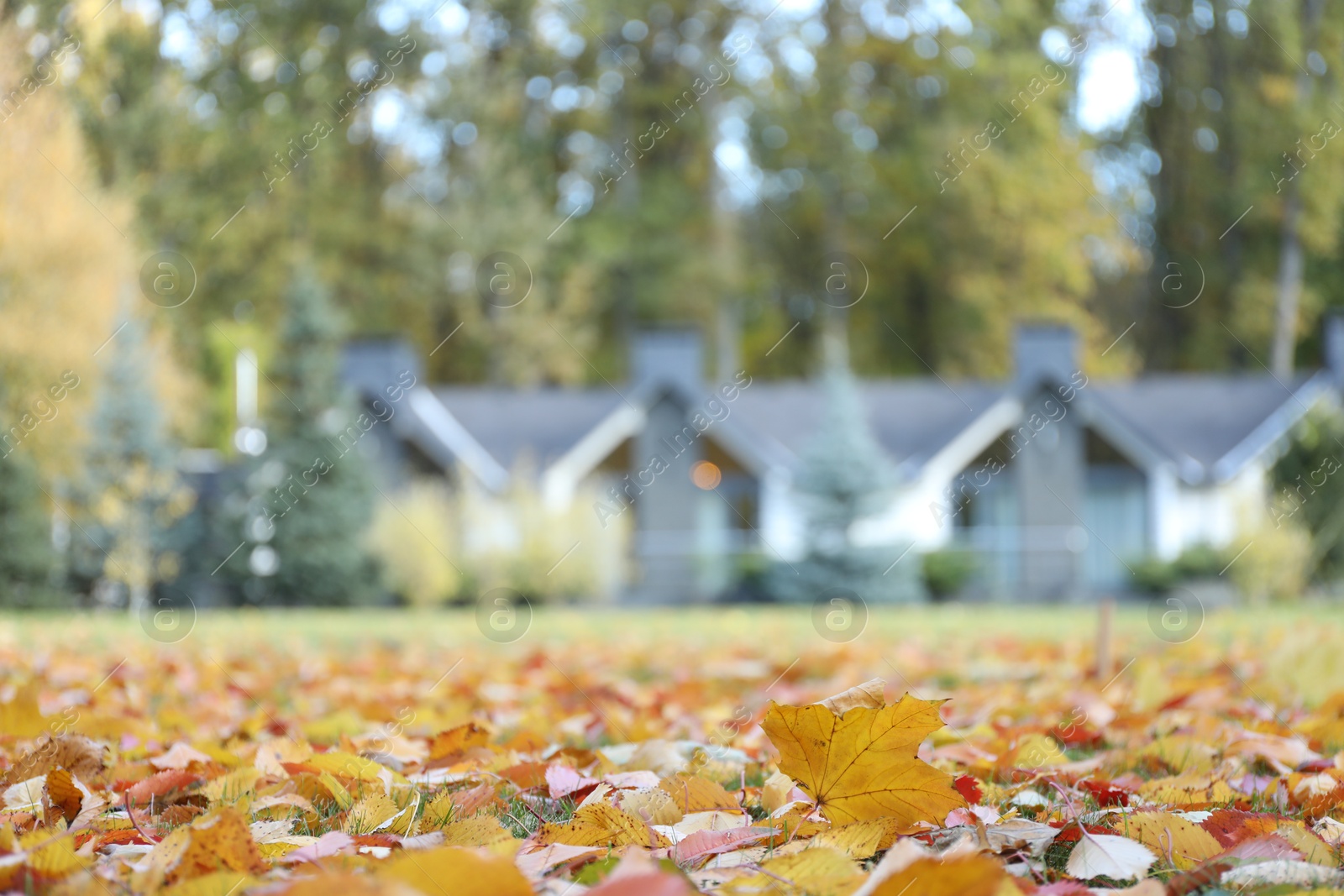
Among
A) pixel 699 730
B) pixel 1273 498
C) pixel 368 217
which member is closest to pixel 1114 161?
pixel 1273 498

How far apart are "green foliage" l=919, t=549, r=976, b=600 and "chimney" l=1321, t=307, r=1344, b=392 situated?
8.53 m

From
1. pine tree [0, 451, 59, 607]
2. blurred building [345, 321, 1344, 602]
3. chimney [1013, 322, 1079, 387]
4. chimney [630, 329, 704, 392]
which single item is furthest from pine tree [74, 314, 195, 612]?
chimney [1013, 322, 1079, 387]

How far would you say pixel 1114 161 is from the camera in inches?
1150

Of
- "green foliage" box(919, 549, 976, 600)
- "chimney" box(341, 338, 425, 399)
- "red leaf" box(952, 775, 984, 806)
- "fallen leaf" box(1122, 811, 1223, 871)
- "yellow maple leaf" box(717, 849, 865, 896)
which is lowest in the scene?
"green foliage" box(919, 549, 976, 600)

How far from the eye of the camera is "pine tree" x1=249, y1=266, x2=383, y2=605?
1761cm

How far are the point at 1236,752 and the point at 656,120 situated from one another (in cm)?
2737

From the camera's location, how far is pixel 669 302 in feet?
90.8

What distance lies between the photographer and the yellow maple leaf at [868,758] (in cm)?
150

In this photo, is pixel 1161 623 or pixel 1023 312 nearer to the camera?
pixel 1161 623

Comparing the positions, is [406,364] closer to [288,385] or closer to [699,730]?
[288,385]

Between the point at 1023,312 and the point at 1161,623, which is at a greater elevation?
the point at 1023,312

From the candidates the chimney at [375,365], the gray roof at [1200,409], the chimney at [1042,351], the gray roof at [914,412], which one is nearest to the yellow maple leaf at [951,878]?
the gray roof at [914,412]

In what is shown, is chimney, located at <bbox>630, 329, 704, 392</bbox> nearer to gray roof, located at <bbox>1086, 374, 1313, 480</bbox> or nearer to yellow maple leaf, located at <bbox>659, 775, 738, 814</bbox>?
gray roof, located at <bbox>1086, 374, 1313, 480</bbox>

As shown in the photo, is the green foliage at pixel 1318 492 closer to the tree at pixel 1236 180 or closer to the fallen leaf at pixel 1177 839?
the tree at pixel 1236 180
